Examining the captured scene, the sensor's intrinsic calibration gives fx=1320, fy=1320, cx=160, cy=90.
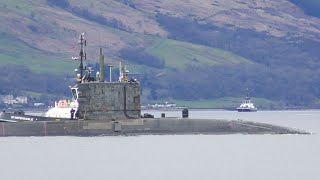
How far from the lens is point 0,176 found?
8869 cm

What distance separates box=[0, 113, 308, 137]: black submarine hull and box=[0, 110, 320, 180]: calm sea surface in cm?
97

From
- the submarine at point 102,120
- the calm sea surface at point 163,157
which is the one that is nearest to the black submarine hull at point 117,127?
the submarine at point 102,120

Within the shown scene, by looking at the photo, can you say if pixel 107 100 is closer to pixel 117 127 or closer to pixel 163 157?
pixel 117 127

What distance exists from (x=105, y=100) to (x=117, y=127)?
282 centimetres

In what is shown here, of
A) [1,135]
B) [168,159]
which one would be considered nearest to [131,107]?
[1,135]

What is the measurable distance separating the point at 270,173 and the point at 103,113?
36171 mm

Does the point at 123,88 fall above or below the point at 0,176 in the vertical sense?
above

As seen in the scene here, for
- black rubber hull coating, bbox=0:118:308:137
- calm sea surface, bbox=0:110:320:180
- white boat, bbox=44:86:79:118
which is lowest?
calm sea surface, bbox=0:110:320:180

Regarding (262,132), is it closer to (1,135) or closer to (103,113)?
(103,113)

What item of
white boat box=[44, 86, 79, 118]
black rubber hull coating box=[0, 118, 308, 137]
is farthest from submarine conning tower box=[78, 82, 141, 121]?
white boat box=[44, 86, 79, 118]

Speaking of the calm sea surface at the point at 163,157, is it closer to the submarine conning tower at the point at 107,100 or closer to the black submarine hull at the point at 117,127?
the black submarine hull at the point at 117,127

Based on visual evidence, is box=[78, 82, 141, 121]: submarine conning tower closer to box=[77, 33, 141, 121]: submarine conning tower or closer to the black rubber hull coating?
box=[77, 33, 141, 121]: submarine conning tower

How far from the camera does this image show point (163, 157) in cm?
10475

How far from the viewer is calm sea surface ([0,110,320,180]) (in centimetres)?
8956
